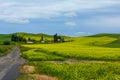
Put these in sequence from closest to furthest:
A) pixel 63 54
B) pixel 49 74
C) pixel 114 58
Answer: pixel 49 74
pixel 114 58
pixel 63 54

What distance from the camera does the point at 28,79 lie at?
35656 millimetres

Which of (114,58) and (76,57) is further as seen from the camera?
(76,57)

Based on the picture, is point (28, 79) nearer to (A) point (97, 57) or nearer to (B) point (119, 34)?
(A) point (97, 57)

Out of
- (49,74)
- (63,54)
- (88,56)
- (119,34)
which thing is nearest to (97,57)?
(88,56)

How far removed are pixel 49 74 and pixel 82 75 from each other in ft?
17.7

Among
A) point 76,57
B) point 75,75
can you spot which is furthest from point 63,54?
point 75,75

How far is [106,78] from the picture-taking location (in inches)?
1328

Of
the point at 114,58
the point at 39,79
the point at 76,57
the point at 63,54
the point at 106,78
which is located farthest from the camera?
the point at 63,54

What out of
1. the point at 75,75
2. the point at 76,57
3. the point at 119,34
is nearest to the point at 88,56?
the point at 76,57

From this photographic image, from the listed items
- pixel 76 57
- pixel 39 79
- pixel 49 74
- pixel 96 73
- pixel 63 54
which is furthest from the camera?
pixel 63 54

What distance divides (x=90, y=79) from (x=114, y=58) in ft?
104

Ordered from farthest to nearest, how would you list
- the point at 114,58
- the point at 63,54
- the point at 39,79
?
the point at 63,54
the point at 114,58
the point at 39,79

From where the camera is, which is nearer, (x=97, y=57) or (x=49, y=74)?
(x=49, y=74)

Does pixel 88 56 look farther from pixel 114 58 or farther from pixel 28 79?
pixel 28 79
